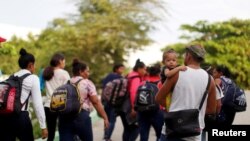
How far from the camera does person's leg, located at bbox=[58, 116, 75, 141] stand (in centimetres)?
655

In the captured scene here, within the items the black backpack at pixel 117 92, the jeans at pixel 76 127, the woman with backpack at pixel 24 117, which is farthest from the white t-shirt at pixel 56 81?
the woman with backpack at pixel 24 117

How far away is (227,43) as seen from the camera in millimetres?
27953

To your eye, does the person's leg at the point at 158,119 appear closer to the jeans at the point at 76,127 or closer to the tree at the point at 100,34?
the jeans at the point at 76,127

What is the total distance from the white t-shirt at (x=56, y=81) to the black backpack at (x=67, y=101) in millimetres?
1373

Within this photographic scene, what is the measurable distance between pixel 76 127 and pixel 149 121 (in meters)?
2.01

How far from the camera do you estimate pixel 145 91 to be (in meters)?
8.08

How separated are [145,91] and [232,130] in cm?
188

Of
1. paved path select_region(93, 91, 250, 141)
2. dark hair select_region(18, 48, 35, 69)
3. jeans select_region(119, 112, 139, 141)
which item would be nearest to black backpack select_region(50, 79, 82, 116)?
dark hair select_region(18, 48, 35, 69)

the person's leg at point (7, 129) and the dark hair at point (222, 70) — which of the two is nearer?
the person's leg at point (7, 129)

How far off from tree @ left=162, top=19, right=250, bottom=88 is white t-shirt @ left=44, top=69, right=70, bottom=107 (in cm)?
1726

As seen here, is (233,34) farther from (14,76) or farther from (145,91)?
(14,76)

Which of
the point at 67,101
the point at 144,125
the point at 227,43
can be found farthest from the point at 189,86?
the point at 227,43

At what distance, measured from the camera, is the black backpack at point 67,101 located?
6.40 m

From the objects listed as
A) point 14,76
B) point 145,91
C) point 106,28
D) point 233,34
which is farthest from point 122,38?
point 14,76
